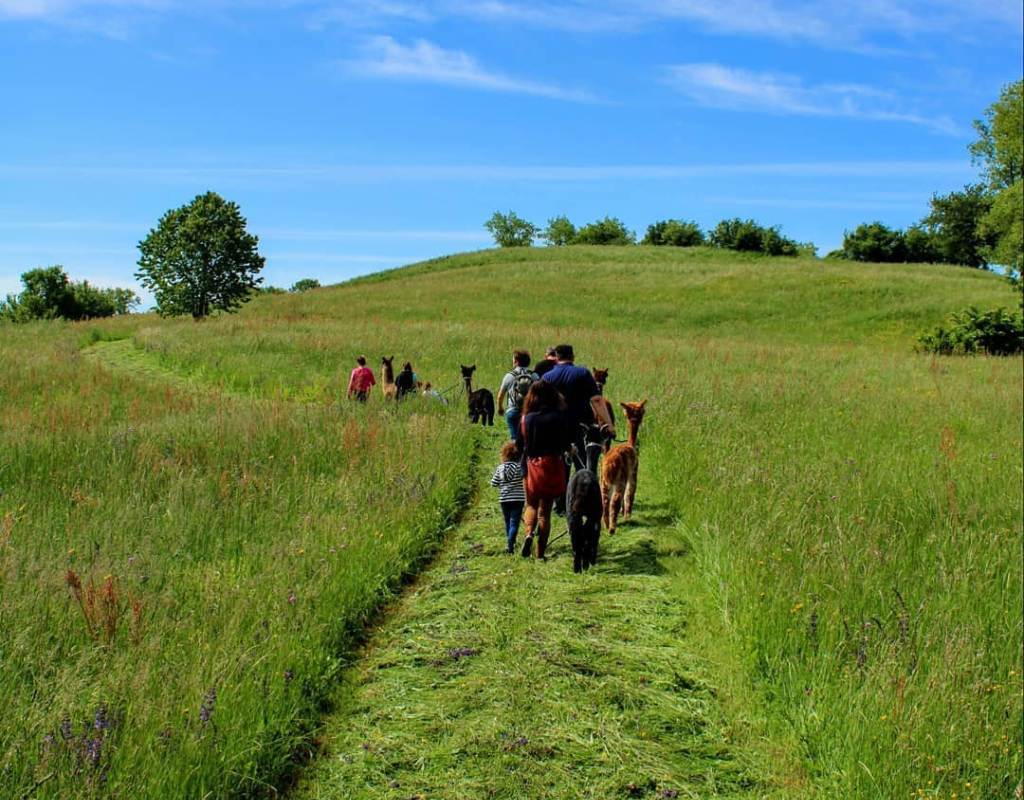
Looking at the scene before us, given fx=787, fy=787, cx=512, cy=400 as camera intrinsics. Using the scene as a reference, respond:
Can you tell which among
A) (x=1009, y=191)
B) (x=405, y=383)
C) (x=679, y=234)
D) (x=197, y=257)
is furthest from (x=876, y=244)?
(x=405, y=383)

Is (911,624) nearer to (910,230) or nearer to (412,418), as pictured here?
(412,418)

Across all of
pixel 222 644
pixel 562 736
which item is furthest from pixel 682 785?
pixel 222 644

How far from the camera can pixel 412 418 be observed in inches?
536

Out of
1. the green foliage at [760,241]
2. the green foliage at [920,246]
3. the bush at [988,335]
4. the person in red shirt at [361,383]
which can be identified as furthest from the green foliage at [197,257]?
the green foliage at [920,246]

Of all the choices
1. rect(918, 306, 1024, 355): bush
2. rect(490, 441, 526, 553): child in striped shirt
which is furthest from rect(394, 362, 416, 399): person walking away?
rect(918, 306, 1024, 355): bush

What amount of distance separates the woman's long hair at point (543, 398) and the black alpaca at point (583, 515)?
0.77m

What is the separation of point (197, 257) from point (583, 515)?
4061cm

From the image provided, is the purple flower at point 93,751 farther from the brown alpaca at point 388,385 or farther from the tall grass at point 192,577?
the brown alpaca at point 388,385

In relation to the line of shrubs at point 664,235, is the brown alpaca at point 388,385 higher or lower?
lower

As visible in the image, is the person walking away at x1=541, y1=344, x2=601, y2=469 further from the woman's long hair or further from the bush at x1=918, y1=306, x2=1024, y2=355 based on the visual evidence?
the bush at x1=918, y1=306, x2=1024, y2=355

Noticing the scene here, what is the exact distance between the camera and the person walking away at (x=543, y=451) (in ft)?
26.9

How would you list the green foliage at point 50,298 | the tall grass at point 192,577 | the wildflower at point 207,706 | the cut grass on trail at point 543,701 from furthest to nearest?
the green foliage at point 50,298 → the cut grass on trail at point 543,701 → the wildflower at point 207,706 → the tall grass at point 192,577

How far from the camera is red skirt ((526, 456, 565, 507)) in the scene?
8.19m

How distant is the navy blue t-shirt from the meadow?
1.71m
